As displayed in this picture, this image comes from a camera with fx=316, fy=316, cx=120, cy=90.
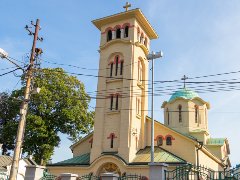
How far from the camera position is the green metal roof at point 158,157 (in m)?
24.0

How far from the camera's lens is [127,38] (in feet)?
95.7

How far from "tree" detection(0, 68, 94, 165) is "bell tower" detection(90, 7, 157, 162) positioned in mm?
7042

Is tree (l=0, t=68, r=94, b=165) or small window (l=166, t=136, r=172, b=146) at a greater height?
tree (l=0, t=68, r=94, b=165)

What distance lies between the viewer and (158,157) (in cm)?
2486

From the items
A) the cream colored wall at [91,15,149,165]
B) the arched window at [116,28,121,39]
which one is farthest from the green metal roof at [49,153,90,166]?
the arched window at [116,28,121,39]

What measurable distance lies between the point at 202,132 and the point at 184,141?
971 cm

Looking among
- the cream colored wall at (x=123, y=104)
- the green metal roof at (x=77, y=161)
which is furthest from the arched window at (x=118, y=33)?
the green metal roof at (x=77, y=161)

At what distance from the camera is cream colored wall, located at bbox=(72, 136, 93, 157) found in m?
29.9

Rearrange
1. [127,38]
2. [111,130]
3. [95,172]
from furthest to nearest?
[127,38], [111,130], [95,172]

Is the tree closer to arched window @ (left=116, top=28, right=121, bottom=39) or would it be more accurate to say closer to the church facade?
the church facade

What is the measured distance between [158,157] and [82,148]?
8.50m

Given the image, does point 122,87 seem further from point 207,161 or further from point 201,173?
point 201,173

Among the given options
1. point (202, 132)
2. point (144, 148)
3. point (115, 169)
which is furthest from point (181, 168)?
point (202, 132)

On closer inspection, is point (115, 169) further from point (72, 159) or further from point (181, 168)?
point (181, 168)
